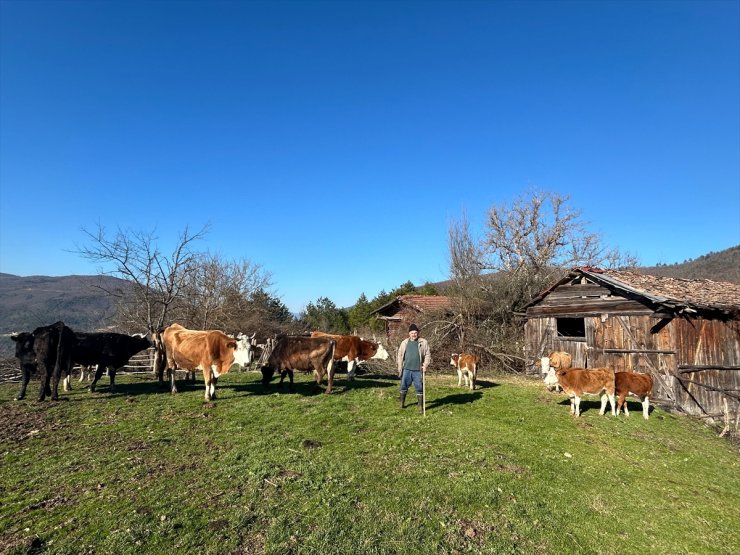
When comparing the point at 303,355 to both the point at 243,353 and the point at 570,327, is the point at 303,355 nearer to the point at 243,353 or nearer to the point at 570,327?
the point at 243,353

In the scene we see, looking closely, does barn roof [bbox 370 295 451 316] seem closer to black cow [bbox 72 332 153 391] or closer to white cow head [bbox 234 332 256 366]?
white cow head [bbox 234 332 256 366]

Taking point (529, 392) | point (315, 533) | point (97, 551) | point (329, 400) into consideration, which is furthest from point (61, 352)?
point (529, 392)

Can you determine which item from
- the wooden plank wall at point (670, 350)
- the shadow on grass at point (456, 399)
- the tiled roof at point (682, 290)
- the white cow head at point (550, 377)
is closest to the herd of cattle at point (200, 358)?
the white cow head at point (550, 377)

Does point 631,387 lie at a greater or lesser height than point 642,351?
lesser

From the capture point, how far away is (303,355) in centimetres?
1277

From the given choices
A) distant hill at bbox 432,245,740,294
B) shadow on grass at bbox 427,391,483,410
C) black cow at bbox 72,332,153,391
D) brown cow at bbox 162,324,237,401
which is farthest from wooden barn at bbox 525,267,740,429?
distant hill at bbox 432,245,740,294

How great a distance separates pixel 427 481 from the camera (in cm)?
652

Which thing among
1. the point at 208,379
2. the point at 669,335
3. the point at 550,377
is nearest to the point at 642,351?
the point at 669,335

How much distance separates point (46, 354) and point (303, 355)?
685 cm

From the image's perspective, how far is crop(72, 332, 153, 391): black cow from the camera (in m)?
12.0

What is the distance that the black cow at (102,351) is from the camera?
12016 mm

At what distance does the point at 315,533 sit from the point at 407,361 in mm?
6219

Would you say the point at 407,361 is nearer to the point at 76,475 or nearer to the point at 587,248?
the point at 76,475

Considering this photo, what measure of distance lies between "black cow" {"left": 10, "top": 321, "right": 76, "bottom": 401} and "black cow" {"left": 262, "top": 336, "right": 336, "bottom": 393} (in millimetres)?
5602
